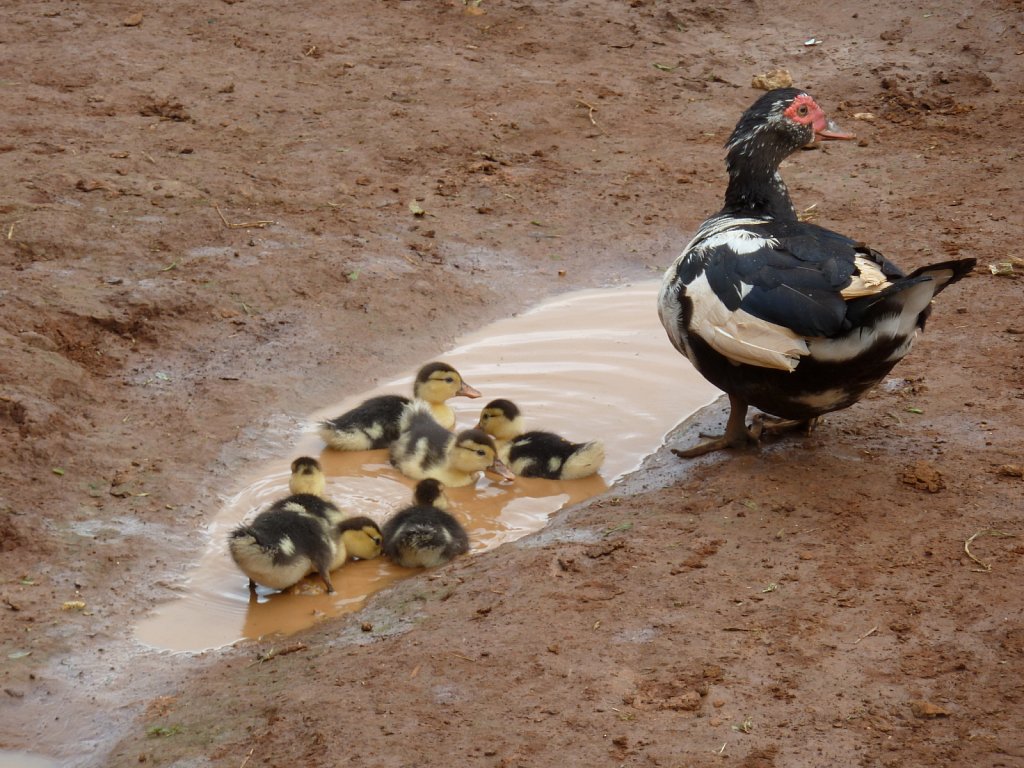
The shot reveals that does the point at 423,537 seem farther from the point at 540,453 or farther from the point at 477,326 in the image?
the point at 477,326

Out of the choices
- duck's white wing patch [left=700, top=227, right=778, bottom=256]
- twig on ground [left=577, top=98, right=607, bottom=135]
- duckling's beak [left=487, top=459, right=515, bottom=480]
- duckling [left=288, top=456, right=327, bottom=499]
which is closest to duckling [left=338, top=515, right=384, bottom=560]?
duckling [left=288, top=456, right=327, bottom=499]

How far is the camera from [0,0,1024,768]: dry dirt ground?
417 cm

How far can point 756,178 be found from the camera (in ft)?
21.0

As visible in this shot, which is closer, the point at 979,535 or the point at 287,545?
the point at 979,535

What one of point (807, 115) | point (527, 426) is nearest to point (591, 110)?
point (527, 426)

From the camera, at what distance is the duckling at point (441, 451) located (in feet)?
22.2

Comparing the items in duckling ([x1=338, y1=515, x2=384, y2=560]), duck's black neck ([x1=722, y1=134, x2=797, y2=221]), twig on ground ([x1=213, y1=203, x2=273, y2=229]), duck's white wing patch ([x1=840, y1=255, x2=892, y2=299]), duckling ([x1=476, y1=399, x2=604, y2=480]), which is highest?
duck's black neck ([x1=722, y1=134, x2=797, y2=221])

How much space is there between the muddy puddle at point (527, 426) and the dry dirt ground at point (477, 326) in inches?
6.8

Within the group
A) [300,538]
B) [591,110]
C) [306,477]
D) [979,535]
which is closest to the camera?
[979,535]

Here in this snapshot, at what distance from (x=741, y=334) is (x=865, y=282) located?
56 centimetres

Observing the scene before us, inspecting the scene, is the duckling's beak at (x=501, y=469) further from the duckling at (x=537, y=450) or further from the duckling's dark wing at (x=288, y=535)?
the duckling's dark wing at (x=288, y=535)

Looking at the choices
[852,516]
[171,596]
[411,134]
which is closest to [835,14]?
[411,134]

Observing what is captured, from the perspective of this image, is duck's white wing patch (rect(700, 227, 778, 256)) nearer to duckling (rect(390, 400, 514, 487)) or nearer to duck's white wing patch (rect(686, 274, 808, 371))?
duck's white wing patch (rect(686, 274, 808, 371))

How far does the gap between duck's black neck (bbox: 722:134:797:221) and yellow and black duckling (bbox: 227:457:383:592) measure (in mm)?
2520
